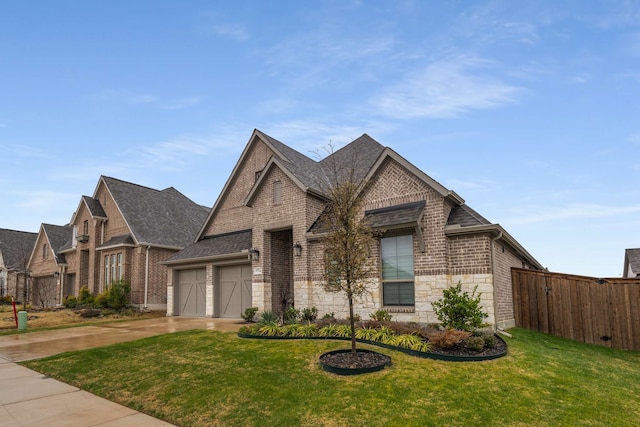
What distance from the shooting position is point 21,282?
41031mm

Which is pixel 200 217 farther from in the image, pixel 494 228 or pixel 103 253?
pixel 494 228

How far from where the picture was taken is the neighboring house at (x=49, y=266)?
32.6 meters

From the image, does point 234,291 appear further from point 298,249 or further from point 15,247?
point 15,247

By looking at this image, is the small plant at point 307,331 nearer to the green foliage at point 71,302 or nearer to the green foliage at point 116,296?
the green foliage at point 116,296

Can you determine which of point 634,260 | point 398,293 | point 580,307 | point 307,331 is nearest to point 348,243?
point 307,331

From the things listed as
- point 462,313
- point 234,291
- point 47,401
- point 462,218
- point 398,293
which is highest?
point 462,218

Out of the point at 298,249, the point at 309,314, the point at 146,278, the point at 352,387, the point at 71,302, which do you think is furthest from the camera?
the point at 71,302

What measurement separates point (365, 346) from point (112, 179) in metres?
26.0

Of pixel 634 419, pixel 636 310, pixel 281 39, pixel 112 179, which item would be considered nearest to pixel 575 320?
pixel 636 310

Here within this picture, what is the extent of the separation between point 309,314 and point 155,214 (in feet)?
62.1

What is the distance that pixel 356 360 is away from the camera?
331 inches

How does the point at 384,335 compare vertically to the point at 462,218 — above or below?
below

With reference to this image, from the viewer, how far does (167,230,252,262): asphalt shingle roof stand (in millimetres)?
19109

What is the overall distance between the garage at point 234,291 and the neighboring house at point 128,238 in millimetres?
7508
